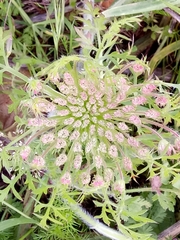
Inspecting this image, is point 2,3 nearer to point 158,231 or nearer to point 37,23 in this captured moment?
point 37,23

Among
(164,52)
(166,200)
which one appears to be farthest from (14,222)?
(164,52)

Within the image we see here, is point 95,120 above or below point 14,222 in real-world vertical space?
above

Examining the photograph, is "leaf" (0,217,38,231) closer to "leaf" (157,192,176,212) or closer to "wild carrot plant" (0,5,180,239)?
"wild carrot plant" (0,5,180,239)

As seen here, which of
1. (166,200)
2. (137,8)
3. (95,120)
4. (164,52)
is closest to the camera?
(95,120)

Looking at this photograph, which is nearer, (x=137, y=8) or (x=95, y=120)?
(x=95, y=120)

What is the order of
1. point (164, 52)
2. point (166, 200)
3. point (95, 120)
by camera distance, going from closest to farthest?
point (95, 120) → point (166, 200) → point (164, 52)

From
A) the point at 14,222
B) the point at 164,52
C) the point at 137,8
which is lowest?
the point at 14,222

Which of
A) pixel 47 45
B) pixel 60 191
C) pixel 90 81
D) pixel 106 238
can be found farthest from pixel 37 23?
pixel 106 238

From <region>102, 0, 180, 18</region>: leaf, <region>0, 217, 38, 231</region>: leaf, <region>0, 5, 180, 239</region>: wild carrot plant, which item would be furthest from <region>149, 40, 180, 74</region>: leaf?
<region>0, 217, 38, 231</region>: leaf

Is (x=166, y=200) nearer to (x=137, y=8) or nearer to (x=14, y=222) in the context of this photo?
(x=14, y=222)
